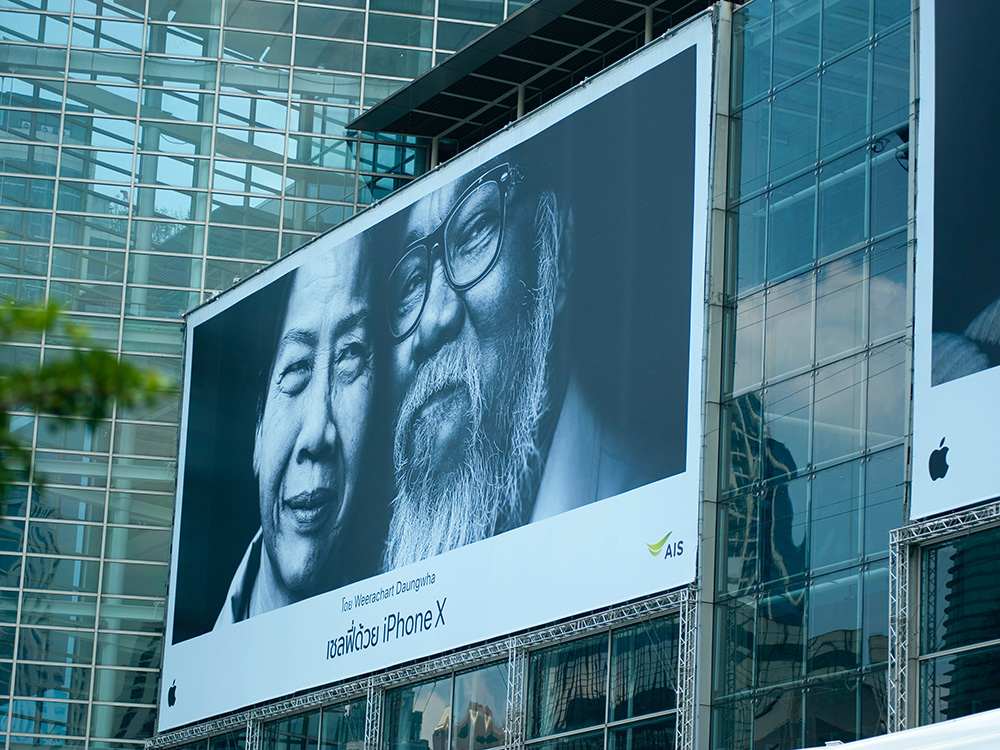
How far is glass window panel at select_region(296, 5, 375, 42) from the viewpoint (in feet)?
164

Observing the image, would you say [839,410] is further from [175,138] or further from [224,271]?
[175,138]

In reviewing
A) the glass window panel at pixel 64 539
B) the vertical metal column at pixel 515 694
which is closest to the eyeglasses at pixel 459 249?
the vertical metal column at pixel 515 694

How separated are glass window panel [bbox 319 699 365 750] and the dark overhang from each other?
1474cm

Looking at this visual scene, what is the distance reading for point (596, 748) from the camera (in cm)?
3120

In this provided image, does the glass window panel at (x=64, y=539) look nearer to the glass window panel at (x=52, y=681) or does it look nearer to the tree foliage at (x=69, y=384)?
the glass window panel at (x=52, y=681)

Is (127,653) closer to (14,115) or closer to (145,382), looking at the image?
(14,115)

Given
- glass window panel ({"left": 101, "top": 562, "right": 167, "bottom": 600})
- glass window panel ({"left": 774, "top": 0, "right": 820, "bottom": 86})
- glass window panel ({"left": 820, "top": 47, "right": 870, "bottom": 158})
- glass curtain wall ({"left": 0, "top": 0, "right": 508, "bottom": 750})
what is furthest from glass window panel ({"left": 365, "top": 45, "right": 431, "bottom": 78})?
glass window panel ({"left": 820, "top": 47, "right": 870, "bottom": 158})

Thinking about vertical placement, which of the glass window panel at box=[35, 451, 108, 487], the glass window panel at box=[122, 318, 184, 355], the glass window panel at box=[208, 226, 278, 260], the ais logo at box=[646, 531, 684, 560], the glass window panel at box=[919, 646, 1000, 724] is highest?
the glass window panel at box=[208, 226, 278, 260]

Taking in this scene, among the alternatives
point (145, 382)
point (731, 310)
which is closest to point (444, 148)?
point (731, 310)

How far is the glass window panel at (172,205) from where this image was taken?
4916 cm

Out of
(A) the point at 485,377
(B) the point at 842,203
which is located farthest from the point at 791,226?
(A) the point at 485,377

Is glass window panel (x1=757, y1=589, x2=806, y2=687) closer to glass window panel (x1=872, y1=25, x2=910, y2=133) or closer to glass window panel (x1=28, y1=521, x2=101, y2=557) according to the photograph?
glass window panel (x1=872, y1=25, x2=910, y2=133)

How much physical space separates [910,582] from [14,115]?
30292 mm

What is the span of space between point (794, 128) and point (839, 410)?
4584mm
